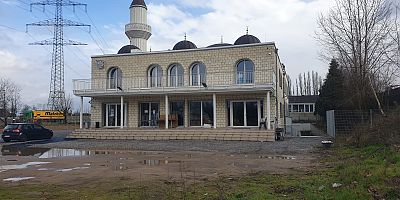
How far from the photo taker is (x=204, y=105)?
1096 inches

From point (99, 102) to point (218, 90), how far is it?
10.6 meters

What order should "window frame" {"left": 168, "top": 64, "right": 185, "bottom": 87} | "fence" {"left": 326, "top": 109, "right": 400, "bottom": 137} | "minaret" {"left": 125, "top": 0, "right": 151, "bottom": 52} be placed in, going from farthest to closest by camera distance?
"minaret" {"left": 125, "top": 0, "right": 151, "bottom": 52} < "window frame" {"left": 168, "top": 64, "right": 185, "bottom": 87} < "fence" {"left": 326, "top": 109, "right": 400, "bottom": 137}

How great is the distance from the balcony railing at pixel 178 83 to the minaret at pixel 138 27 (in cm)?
1295

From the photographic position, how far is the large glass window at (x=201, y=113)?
2772 centimetres

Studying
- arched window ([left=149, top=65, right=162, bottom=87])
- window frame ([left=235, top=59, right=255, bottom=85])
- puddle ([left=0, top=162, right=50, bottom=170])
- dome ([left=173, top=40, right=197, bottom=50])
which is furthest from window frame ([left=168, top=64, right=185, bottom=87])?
puddle ([left=0, top=162, right=50, bottom=170])

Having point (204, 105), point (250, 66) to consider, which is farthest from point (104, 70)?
point (250, 66)

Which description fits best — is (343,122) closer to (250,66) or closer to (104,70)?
(250,66)

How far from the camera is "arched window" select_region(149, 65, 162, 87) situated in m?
29.5

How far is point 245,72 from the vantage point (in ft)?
89.7

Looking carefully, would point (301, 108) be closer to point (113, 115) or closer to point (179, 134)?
point (113, 115)

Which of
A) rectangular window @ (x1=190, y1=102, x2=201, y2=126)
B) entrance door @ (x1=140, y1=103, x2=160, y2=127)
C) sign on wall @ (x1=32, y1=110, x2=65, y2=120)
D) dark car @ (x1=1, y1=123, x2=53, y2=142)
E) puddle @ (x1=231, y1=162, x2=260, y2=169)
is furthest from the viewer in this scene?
sign on wall @ (x1=32, y1=110, x2=65, y2=120)

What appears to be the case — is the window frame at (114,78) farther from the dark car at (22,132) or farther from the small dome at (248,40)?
the small dome at (248,40)

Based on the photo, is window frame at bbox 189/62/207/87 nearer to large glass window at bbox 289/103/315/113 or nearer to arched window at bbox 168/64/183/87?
arched window at bbox 168/64/183/87

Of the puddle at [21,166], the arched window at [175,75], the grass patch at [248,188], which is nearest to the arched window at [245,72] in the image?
the arched window at [175,75]
